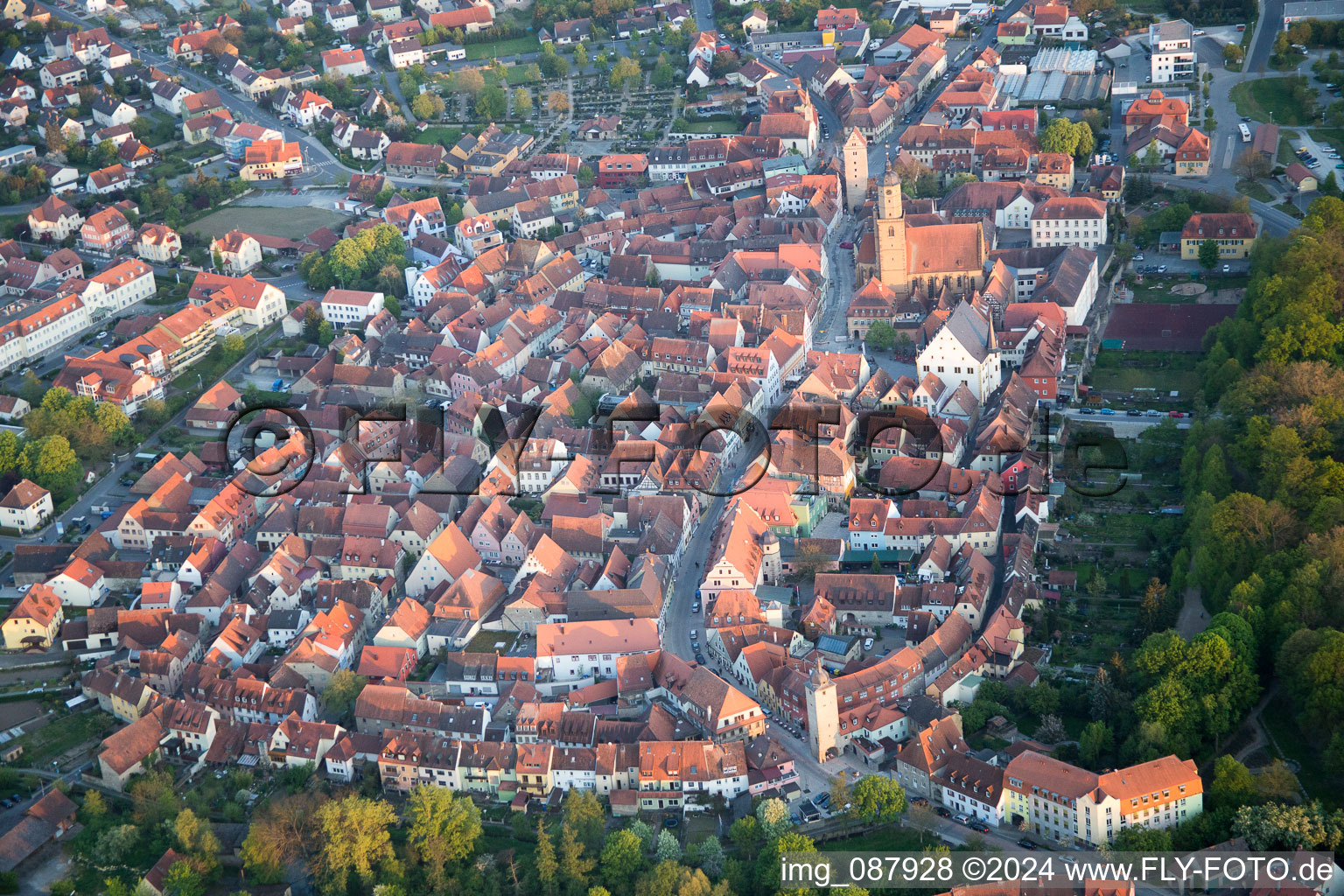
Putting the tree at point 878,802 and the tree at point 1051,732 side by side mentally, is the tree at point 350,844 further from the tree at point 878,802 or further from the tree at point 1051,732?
the tree at point 1051,732

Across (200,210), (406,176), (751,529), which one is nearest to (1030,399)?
(751,529)

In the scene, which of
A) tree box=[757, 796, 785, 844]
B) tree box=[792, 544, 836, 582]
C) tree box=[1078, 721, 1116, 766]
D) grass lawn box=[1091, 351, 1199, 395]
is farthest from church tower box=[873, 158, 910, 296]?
tree box=[757, 796, 785, 844]

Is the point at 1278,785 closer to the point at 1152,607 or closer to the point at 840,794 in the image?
the point at 1152,607

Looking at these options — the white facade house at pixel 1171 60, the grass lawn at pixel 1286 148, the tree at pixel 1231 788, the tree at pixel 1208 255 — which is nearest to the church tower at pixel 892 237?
the tree at pixel 1208 255

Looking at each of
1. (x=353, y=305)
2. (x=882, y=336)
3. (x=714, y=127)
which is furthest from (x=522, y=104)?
(x=882, y=336)

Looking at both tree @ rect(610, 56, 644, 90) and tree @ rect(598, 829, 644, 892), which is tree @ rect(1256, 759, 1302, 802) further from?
tree @ rect(610, 56, 644, 90)
